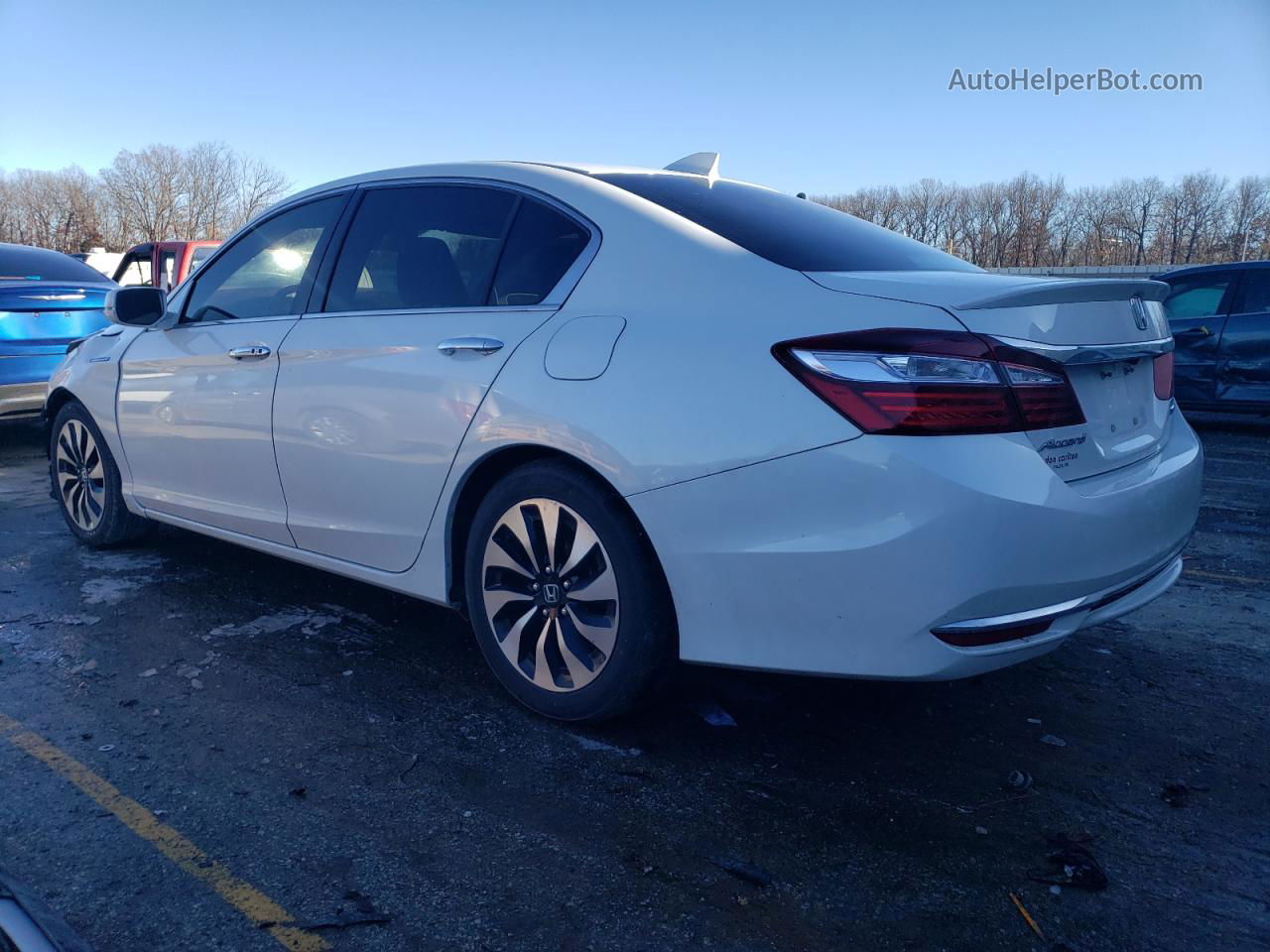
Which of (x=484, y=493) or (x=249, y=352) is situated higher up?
(x=249, y=352)

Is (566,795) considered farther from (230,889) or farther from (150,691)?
(150,691)

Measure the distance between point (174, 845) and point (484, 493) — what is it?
129 cm

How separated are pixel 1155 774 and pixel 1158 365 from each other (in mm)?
1178

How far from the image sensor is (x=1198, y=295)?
372 inches

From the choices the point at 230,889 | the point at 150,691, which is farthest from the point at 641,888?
the point at 150,691

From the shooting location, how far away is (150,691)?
3.36 m

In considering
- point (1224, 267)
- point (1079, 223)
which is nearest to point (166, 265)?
point (1224, 267)

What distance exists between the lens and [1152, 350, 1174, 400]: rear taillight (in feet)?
9.89

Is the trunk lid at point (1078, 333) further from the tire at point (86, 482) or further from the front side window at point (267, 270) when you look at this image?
the tire at point (86, 482)

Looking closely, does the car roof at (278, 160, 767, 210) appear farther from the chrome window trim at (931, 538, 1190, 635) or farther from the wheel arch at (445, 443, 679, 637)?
the chrome window trim at (931, 538, 1190, 635)

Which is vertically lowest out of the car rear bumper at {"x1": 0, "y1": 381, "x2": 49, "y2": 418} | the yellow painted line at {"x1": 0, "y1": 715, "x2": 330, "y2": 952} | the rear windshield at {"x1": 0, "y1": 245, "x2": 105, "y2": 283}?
the yellow painted line at {"x1": 0, "y1": 715, "x2": 330, "y2": 952}

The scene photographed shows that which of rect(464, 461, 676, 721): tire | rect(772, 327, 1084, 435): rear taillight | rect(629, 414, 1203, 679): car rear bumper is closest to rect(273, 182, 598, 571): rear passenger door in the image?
rect(464, 461, 676, 721): tire

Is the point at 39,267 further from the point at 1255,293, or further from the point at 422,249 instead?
the point at 1255,293

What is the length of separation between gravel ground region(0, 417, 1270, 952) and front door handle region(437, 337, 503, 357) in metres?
1.13
